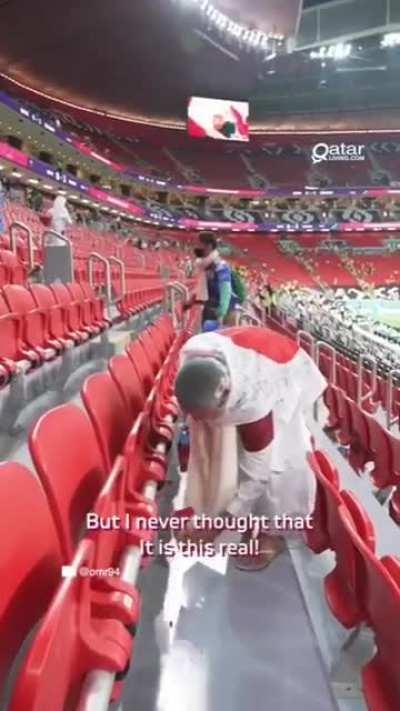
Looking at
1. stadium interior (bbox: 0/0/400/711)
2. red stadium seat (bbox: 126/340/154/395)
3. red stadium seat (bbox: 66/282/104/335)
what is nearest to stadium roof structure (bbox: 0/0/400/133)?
stadium interior (bbox: 0/0/400/711)

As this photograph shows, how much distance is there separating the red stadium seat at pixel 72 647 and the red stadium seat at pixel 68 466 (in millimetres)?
137

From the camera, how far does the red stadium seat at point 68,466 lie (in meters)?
1.07

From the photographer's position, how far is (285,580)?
6.35ft

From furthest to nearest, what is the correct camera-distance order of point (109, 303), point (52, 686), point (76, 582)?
point (109, 303) < point (76, 582) < point (52, 686)

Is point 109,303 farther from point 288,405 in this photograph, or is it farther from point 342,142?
point 342,142

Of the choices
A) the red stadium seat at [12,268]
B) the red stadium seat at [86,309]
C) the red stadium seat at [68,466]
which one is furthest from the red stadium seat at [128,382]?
the red stadium seat at [12,268]

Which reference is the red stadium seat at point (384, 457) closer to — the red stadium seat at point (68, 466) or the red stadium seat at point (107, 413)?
the red stadium seat at point (107, 413)

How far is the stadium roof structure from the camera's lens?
14.6 meters

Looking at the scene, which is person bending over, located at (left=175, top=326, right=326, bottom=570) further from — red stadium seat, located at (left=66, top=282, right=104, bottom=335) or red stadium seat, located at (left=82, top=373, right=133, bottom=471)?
red stadium seat, located at (left=66, top=282, right=104, bottom=335)

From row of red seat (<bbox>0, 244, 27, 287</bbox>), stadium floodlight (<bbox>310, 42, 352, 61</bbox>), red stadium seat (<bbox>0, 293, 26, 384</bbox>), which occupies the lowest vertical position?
red stadium seat (<bbox>0, 293, 26, 384</bbox>)

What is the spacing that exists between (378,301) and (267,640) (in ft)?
65.0

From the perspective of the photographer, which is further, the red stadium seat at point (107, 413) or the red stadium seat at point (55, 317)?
the red stadium seat at point (55, 317)

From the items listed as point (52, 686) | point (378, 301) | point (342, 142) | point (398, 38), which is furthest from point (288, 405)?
point (342, 142)

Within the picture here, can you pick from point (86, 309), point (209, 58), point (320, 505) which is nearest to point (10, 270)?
point (86, 309)
